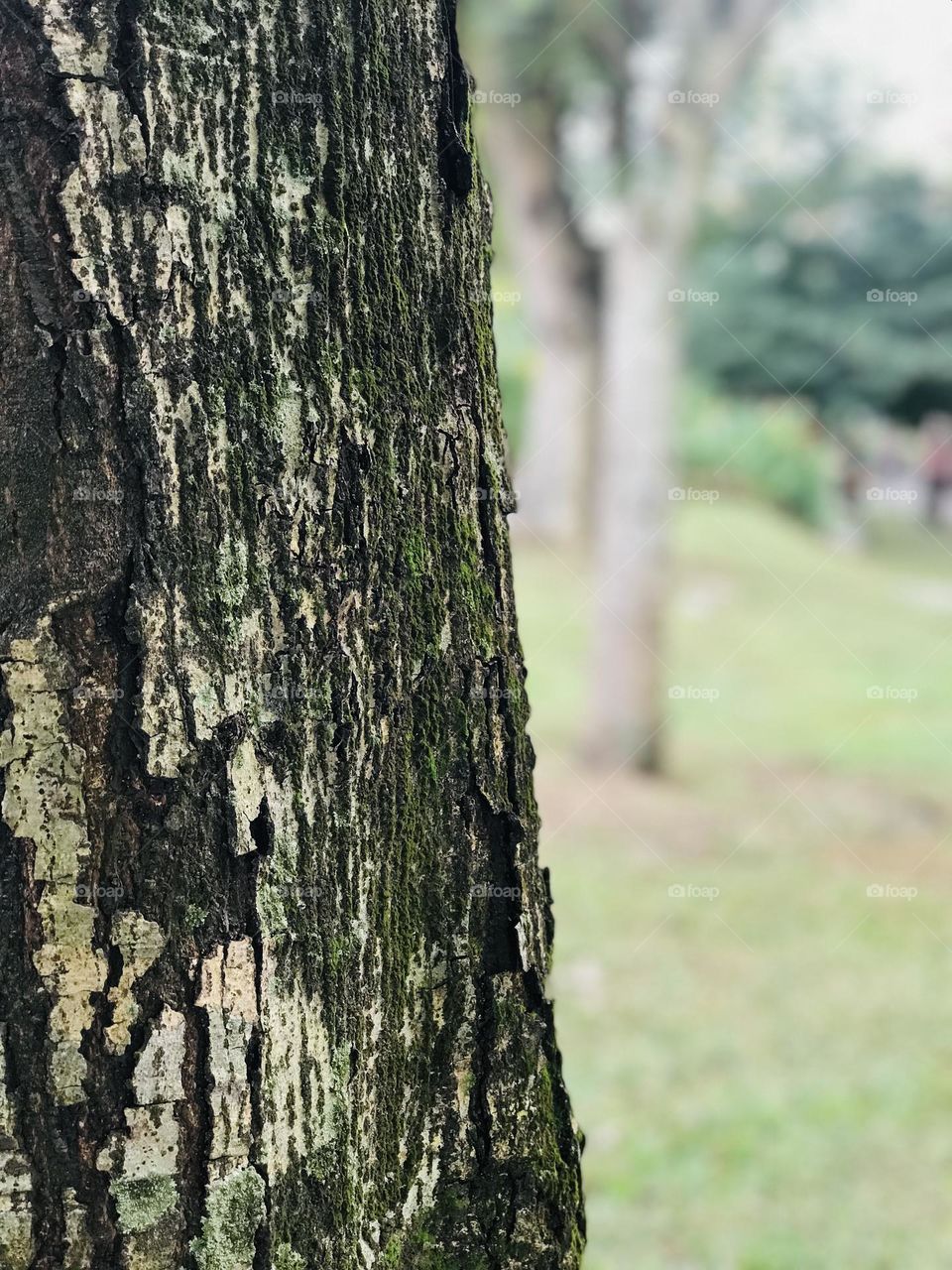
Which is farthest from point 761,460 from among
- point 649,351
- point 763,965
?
point 763,965

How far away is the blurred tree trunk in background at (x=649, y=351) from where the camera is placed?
23.6 feet

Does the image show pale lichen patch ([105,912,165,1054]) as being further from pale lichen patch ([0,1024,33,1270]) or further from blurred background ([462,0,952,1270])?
blurred background ([462,0,952,1270])

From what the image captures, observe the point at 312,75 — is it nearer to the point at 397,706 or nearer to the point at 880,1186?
the point at 397,706

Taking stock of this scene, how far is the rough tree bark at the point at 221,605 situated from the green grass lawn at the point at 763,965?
2643mm

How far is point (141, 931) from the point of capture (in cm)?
99

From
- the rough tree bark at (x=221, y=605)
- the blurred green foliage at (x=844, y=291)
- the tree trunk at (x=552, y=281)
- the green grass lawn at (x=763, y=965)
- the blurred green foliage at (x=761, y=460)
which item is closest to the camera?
the rough tree bark at (x=221, y=605)

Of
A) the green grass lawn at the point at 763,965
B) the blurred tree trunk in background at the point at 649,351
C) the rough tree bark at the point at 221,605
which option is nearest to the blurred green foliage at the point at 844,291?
the green grass lawn at the point at 763,965

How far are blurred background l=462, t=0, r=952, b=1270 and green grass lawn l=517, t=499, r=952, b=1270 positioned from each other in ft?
0.05

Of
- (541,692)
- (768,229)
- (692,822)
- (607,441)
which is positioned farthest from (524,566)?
(768,229)

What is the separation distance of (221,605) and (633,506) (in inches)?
261

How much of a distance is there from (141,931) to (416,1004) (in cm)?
27

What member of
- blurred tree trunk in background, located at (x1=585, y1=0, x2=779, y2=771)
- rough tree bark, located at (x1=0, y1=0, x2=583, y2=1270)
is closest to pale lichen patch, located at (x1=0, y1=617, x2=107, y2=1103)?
rough tree bark, located at (x1=0, y1=0, x2=583, y2=1270)

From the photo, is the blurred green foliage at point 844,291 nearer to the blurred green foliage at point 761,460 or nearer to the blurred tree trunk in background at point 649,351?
the blurred green foliage at point 761,460

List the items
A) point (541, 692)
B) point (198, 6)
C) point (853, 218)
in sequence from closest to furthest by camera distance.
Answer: point (198, 6) < point (541, 692) < point (853, 218)
